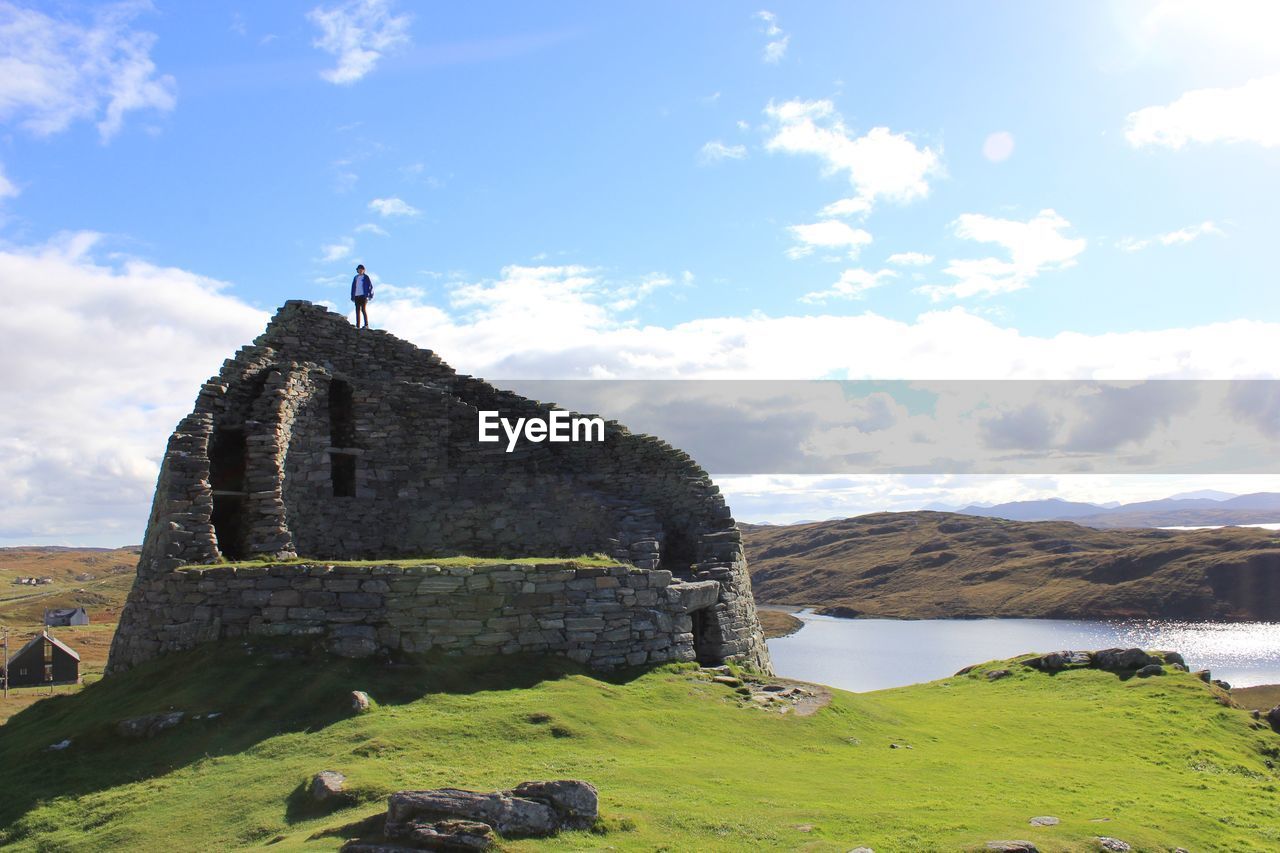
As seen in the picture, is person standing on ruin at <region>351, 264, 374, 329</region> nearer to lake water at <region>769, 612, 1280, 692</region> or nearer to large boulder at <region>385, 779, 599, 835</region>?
large boulder at <region>385, 779, 599, 835</region>

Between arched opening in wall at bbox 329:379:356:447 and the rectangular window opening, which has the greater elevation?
arched opening in wall at bbox 329:379:356:447

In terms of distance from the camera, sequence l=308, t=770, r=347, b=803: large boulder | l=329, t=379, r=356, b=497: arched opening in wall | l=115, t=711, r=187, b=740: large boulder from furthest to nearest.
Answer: l=329, t=379, r=356, b=497: arched opening in wall → l=115, t=711, r=187, b=740: large boulder → l=308, t=770, r=347, b=803: large boulder

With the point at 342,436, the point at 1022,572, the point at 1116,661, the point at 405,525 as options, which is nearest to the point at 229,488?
the point at 342,436

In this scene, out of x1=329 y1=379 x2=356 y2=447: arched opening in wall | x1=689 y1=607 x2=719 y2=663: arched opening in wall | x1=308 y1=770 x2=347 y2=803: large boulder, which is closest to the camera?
x1=308 y1=770 x2=347 y2=803: large boulder

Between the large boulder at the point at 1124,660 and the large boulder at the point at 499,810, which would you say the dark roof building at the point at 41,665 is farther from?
the large boulder at the point at 1124,660

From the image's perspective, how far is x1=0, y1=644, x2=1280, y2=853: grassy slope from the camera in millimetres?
10773

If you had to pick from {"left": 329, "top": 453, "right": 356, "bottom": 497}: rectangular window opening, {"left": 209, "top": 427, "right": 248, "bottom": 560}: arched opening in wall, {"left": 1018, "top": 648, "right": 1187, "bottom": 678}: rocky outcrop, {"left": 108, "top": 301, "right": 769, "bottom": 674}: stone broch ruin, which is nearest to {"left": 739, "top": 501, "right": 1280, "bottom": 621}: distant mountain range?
{"left": 1018, "top": 648, "right": 1187, "bottom": 678}: rocky outcrop

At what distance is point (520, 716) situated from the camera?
14.2 metres

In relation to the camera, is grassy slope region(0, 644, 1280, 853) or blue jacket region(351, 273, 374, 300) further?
blue jacket region(351, 273, 374, 300)

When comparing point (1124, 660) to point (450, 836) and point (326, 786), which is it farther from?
point (450, 836)

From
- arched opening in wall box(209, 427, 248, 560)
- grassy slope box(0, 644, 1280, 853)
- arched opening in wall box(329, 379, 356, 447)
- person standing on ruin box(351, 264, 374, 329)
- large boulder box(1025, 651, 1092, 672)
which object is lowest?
large boulder box(1025, 651, 1092, 672)

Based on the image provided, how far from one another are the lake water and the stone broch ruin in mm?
22398

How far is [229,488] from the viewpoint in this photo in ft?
71.1

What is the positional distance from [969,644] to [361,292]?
58932 millimetres
